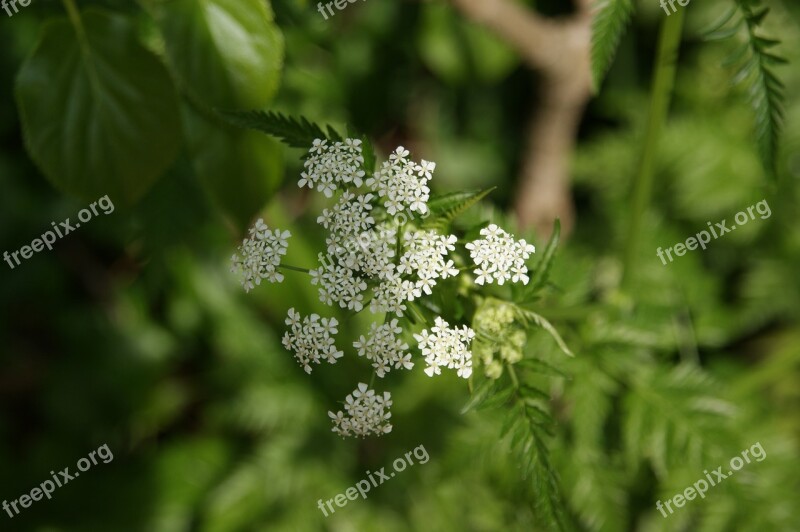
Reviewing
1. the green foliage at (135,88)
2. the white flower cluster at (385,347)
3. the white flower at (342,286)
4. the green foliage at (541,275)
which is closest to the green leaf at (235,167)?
the green foliage at (135,88)

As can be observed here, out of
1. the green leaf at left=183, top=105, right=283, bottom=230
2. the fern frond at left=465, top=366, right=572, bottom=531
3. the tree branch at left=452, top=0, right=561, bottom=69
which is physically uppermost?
the tree branch at left=452, top=0, right=561, bottom=69

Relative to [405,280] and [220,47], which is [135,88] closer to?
[220,47]

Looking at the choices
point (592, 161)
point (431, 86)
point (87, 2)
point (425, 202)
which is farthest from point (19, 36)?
point (592, 161)

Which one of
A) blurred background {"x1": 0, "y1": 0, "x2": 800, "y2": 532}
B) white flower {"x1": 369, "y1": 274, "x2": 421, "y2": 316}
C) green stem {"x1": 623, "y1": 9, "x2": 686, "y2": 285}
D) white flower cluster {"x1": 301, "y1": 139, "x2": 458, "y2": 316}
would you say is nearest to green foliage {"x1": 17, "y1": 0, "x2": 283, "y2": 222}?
white flower cluster {"x1": 301, "y1": 139, "x2": 458, "y2": 316}

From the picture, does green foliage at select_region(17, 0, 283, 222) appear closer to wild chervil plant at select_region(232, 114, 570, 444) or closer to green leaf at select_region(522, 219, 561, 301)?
wild chervil plant at select_region(232, 114, 570, 444)

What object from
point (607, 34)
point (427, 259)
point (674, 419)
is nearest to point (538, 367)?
point (427, 259)

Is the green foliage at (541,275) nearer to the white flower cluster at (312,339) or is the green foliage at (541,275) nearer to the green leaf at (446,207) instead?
the green leaf at (446,207)

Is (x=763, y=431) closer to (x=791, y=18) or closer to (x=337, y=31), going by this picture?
(x=791, y=18)
